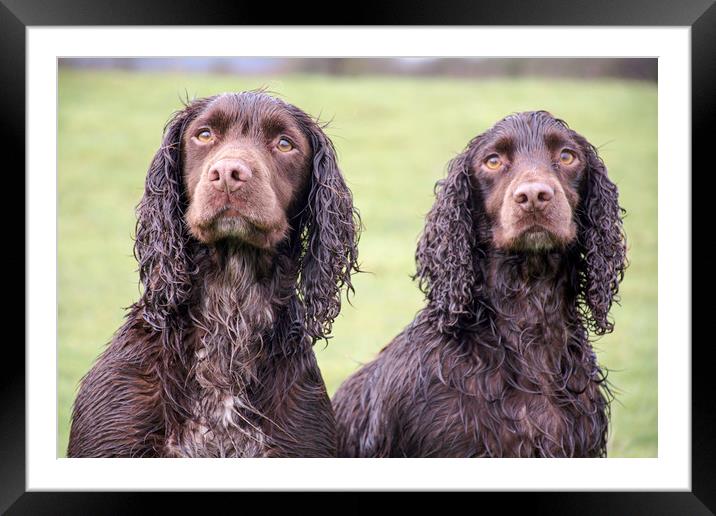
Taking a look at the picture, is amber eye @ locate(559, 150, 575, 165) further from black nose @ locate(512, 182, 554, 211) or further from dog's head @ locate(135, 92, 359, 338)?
dog's head @ locate(135, 92, 359, 338)

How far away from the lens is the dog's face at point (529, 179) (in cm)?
420

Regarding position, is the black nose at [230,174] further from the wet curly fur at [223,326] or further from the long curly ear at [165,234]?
the long curly ear at [165,234]

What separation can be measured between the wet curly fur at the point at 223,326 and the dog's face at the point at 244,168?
1cm

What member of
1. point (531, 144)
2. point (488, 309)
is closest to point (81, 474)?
point (488, 309)

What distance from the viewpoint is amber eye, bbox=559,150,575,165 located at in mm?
4398

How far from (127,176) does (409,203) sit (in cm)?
320

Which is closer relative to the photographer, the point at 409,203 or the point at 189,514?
the point at 189,514

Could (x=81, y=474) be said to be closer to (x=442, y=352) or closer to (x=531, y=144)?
(x=442, y=352)

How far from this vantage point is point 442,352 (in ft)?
14.6

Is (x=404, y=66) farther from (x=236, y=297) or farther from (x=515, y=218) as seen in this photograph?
(x=236, y=297)

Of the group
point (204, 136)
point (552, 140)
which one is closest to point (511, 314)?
point (552, 140)

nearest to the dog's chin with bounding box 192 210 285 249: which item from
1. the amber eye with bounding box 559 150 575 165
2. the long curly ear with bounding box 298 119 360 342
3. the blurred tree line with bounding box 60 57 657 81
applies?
the long curly ear with bounding box 298 119 360 342

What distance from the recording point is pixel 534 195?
4.16 m
